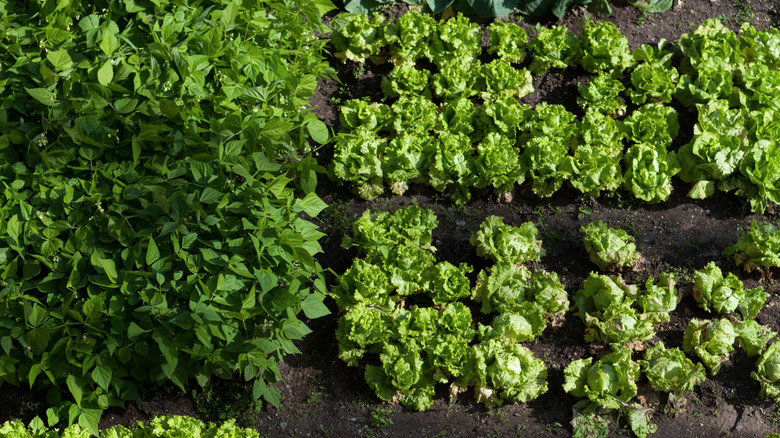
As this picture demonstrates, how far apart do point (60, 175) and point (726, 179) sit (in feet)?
12.2

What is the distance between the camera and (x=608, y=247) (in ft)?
15.1

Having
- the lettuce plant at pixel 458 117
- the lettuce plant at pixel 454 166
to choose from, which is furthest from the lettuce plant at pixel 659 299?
the lettuce plant at pixel 458 117

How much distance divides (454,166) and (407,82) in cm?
74

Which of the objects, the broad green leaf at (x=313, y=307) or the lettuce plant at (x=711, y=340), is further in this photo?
the lettuce plant at (x=711, y=340)

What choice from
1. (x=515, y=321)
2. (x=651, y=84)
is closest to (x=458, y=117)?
(x=651, y=84)

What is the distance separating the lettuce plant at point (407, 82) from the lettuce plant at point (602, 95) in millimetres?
990

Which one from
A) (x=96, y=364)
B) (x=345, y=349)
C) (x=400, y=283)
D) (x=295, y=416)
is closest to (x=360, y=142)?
(x=400, y=283)

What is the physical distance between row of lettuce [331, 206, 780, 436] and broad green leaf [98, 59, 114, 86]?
1531 mm

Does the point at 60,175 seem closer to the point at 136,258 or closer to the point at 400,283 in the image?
the point at 136,258

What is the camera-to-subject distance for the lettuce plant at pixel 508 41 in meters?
5.58

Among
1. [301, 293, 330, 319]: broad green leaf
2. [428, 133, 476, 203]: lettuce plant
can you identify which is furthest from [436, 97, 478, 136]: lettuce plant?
[301, 293, 330, 319]: broad green leaf

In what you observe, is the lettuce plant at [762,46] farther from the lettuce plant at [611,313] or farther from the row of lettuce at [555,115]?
the lettuce plant at [611,313]

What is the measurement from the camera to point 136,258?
3.69 m

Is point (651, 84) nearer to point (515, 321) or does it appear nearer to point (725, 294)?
point (725, 294)
